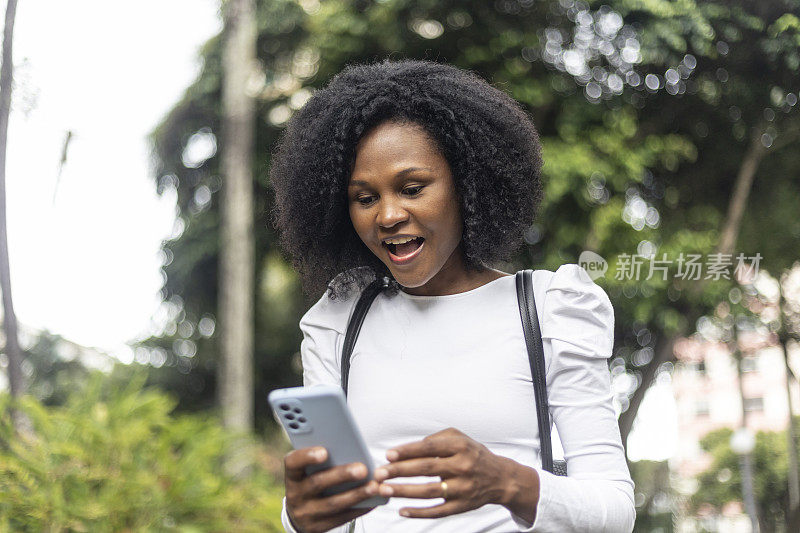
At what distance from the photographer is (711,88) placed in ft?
9.05

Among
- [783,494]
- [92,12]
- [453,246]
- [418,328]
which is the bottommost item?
[783,494]

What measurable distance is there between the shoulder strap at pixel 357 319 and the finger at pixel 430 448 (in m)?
0.43

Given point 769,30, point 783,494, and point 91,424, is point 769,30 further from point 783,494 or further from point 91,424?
point 91,424

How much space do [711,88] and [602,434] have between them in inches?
72.9

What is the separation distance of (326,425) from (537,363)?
433 mm

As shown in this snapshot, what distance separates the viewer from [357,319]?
153 centimetres

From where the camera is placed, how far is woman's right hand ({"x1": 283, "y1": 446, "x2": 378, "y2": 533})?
Result: 1.08 m

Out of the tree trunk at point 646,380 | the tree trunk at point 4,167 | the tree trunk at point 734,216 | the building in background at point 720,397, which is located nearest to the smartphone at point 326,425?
the tree trunk at point 646,380

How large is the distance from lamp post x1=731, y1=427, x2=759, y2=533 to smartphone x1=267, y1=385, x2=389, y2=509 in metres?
2.25

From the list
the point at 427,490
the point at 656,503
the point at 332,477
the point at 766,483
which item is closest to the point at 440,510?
the point at 427,490

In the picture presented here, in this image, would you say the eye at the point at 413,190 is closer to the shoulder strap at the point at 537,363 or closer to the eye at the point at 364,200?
the eye at the point at 364,200

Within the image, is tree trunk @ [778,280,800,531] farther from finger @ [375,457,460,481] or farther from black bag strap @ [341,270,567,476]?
finger @ [375,457,460,481]

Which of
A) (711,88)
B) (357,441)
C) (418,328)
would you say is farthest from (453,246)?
(711,88)

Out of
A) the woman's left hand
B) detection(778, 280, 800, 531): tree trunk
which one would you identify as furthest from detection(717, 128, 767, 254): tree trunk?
the woman's left hand
